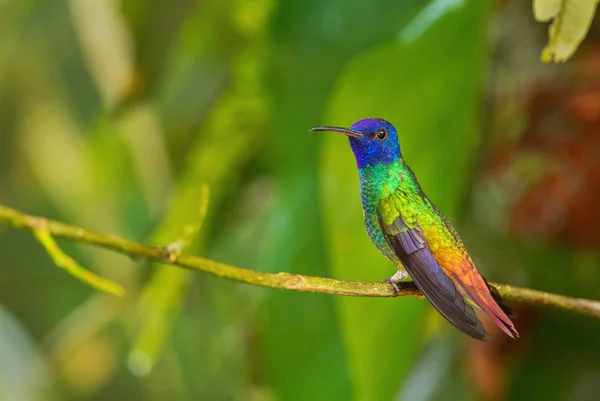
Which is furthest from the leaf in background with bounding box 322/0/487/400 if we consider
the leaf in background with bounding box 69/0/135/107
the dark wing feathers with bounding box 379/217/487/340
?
the leaf in background with bounding box 69/0/135/107

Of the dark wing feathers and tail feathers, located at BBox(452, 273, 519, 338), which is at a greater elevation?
the dark wing feathers

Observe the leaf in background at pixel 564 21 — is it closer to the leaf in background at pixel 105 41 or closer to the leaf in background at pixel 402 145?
the leaf in background at pixel 402 145

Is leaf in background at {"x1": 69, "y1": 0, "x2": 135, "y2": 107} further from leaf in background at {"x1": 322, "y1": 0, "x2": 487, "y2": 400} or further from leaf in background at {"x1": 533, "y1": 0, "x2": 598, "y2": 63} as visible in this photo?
leaf in background at {"x1": 533, "y1": 0, "x2": 598, "y2": 63}

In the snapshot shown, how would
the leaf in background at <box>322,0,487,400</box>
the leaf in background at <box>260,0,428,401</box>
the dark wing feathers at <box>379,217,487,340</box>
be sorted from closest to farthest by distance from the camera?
the dark wing feathers at <box>379,217,487,340</box> < the leaf in background at <box>322,0,487,400</box> < the leaf in background at <box>260,0,428,401</box>

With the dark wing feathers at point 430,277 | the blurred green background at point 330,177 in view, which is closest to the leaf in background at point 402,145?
the blurred green background at point 330,177

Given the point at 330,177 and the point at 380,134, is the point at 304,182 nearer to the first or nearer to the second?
the point at 330,177

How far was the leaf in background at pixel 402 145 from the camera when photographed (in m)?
0.36

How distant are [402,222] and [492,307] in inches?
1.6

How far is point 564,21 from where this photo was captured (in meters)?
0.25

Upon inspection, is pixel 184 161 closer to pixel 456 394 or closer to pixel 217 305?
pixel 217 305

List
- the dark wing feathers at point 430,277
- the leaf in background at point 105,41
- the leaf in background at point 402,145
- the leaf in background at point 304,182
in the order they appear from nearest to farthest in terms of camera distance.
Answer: the dark wing feathers at point 430,277 < the leaf in background at point 402,145 < the leaf in background at point 304,182 < the leaf in background at point 105,41

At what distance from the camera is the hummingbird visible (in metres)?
0.21

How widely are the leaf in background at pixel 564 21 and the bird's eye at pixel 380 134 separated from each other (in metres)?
0.07

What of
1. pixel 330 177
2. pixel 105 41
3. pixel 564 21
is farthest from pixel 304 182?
pixel 105 41
